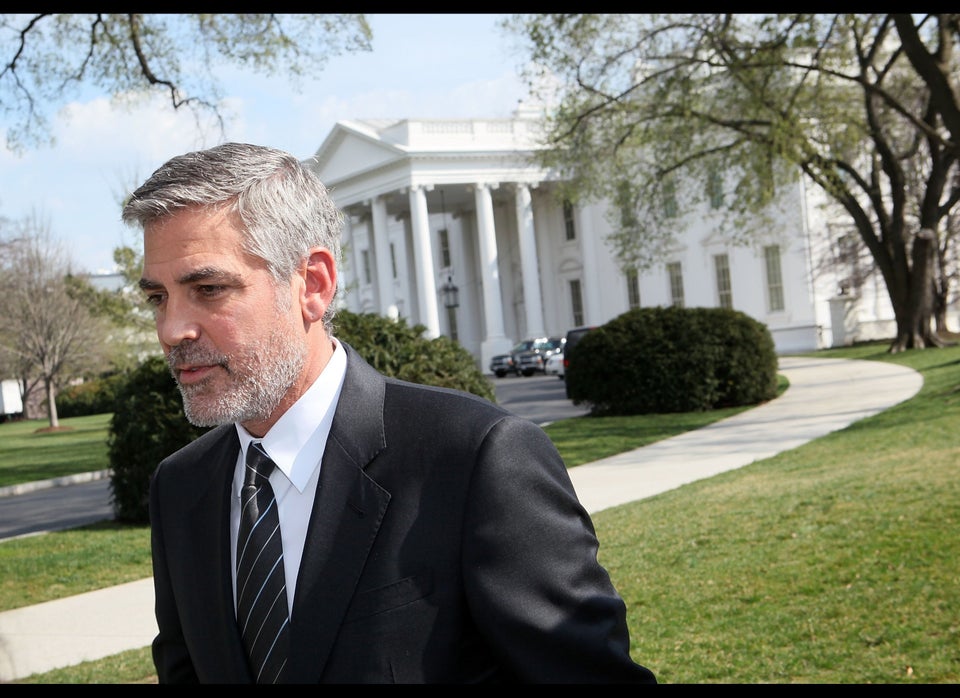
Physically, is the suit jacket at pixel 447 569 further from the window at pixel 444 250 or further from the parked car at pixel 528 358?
the window at pixel 444 250

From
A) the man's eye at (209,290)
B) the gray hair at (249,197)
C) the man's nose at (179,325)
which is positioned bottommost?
the man's nose at (179,325)

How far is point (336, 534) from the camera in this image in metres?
1.84

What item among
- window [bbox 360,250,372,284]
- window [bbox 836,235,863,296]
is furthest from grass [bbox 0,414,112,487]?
window [bbox 360,250,372,284]

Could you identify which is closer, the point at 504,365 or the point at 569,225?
the point at 504,365

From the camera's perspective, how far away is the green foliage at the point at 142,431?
11555 mm

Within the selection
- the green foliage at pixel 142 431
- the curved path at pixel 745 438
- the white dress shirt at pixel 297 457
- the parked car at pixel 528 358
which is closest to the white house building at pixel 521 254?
the parked car at pixel 528 358

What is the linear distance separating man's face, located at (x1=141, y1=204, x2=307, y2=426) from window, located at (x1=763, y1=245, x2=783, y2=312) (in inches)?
1773

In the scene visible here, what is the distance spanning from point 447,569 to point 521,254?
55.3m

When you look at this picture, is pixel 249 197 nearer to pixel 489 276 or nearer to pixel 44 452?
pixel 44 452

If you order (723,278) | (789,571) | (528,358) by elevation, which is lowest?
(528,358)

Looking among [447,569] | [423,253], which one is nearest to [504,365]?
[423,253]

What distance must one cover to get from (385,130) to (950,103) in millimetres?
42296

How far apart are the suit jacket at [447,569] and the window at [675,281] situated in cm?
4921

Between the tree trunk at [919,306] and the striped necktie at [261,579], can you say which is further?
the tree trunk at [919,306]
